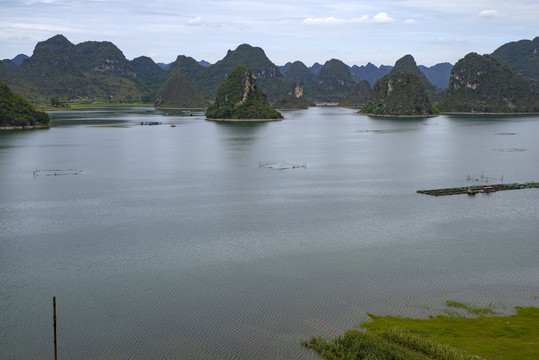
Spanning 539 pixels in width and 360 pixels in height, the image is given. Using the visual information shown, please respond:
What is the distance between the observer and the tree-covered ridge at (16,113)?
157m

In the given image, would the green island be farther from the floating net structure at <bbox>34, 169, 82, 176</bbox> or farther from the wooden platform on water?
the floating net structure at <bbox>34, 169, 82, 176</bbox>

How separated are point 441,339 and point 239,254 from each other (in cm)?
1870

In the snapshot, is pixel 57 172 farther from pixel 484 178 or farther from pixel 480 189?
pixel 484 178

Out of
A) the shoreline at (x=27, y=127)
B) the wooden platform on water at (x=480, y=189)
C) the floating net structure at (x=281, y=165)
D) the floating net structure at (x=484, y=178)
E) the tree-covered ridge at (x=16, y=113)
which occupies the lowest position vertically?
the wooden platform on water at (x=480, y=189)

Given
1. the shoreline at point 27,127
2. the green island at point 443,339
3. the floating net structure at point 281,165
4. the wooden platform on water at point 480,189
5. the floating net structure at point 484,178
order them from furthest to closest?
→ the shoreline at point 27,127 → the floating net structure at point 281,165 → the floating net structure at point 484,178 → the wooden platform on water at point 480,189 → the green island at point 443,339

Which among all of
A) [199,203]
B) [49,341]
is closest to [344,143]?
[199,203]

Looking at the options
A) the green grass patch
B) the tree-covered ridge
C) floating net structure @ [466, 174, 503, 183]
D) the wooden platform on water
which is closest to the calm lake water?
floating net structure @ [466, 174, 503, 183]

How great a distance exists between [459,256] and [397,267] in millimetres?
6357

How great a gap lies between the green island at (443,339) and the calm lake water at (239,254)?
137cm

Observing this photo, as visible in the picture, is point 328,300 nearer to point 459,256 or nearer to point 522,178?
point 459,256

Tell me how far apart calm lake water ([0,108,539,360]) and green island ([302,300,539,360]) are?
4.51 feet

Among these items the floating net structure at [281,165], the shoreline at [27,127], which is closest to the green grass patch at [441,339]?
the floating net structure at [281,165]

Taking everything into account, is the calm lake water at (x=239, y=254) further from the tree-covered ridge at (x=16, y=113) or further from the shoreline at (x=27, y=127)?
the shoreline at (x=27, y=127)

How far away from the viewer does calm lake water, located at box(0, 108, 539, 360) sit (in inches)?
1091
